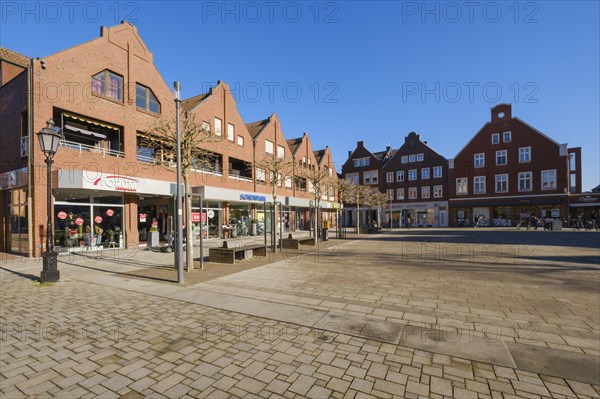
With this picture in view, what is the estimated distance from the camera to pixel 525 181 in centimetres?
4191

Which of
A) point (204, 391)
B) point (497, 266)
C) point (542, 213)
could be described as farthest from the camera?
point (542, 213)

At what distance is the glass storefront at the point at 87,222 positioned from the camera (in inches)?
560

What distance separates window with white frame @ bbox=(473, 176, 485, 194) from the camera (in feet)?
147

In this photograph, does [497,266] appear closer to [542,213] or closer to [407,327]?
[407,327]

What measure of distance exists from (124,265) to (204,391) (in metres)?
9.58

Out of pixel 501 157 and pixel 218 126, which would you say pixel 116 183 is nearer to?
pixel 218 126

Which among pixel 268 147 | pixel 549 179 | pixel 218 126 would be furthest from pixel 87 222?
pixel 549 179

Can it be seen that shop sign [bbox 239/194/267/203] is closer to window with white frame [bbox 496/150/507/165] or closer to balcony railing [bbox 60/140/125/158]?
balcony railing [bbox 60/140/125/158]

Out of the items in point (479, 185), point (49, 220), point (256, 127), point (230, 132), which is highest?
point (256, 127)

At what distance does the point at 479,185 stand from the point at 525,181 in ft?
18.6

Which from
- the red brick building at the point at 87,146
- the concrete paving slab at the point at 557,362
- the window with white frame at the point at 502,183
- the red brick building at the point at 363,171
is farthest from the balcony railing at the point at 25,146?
the window with white frame at the point at 502,183

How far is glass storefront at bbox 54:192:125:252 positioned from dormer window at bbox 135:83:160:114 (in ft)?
19.2

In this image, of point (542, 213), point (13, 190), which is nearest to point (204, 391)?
point (13, 190)

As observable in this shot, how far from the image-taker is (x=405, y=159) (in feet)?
171
